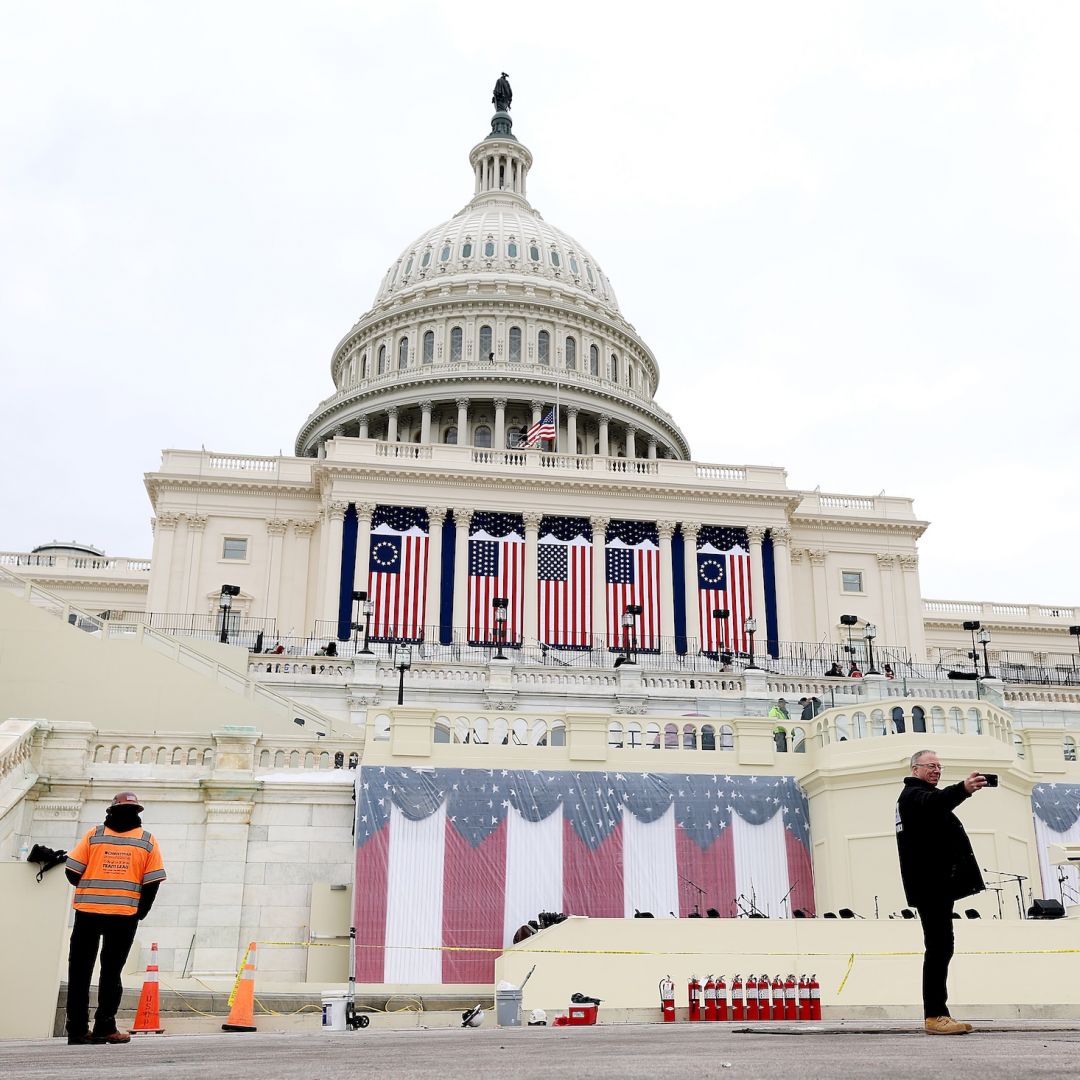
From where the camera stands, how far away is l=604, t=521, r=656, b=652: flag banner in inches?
2345

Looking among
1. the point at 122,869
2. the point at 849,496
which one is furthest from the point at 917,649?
the point at 122,869

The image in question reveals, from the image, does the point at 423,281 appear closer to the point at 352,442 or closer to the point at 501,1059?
the point at 352,442

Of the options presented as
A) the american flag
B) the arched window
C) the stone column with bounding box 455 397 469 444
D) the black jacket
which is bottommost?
the black jacket

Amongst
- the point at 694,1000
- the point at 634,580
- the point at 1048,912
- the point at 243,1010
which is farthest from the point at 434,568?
the point at 243,1010

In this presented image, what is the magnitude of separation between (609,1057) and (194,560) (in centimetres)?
5840

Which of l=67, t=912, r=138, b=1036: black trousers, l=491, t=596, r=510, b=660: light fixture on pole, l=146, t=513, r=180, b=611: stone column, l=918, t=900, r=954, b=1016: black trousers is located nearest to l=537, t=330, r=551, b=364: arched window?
l=146, t=513, r=180, b=611: stone column

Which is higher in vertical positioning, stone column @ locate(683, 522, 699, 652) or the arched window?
the arched window

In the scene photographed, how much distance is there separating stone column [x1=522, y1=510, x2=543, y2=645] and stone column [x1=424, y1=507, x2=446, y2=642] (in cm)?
388

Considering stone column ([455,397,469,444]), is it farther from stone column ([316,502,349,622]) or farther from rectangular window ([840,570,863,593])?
rectangular window ([840,570,863,593])

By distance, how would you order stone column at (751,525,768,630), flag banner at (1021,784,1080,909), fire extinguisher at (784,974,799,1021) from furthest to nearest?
stone column at (751,525,768,630) → flag banner at (1021,784,1080,909) → fire extinguisher at (784,974,799,1021)

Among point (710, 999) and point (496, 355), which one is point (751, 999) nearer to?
point (710, 999)

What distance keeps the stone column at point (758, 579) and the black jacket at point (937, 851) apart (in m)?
51.4

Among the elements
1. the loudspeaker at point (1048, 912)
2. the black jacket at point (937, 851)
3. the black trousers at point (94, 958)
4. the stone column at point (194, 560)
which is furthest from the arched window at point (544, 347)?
the black jacket at point (937, 851)

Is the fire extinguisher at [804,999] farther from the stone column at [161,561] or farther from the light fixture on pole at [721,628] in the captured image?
the stone column at [161,561]
